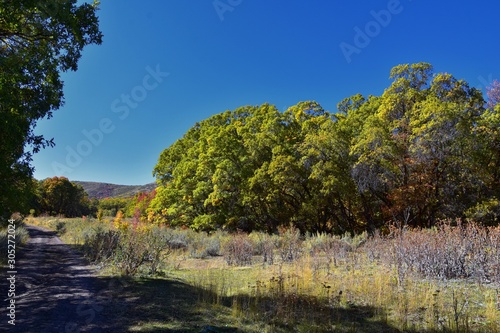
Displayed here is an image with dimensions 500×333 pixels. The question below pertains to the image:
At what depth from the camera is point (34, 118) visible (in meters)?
8.15

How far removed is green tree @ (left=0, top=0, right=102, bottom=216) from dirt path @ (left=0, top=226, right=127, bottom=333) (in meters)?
2.01

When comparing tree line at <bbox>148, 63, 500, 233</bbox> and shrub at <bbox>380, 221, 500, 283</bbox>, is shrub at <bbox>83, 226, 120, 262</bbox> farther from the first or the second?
tree line at <bbox>148, 63, 500, 233</bbox>

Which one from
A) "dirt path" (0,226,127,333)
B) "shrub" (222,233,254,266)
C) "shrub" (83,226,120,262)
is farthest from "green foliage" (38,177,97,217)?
"dirt path" (0,226,127,333)

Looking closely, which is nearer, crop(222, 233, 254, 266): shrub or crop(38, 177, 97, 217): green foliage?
crop(222, 233, 254, 266): shrub

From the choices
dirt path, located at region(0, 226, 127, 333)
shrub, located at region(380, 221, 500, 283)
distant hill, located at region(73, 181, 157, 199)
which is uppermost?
distant hill, located at region(73, 181, 157, 199)

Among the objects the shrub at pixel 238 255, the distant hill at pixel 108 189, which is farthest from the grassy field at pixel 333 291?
the distant hill at pixel 108 189

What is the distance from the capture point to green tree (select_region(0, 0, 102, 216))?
7.07 m

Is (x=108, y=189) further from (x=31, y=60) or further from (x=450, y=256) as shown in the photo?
(x=450, y=256)

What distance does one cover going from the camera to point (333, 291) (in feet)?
26.0

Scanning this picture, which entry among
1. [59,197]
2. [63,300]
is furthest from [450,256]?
[59,197]

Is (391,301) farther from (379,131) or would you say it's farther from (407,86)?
(407,86)

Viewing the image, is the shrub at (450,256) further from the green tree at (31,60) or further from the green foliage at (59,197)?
the green foliage at (59,197)

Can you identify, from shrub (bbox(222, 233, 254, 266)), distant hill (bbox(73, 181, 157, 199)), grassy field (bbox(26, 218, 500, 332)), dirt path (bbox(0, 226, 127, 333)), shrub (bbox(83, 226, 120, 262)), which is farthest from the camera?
distant hill (bbox(73, 181, 157, 199))

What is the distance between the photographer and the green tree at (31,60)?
7.07 meters
